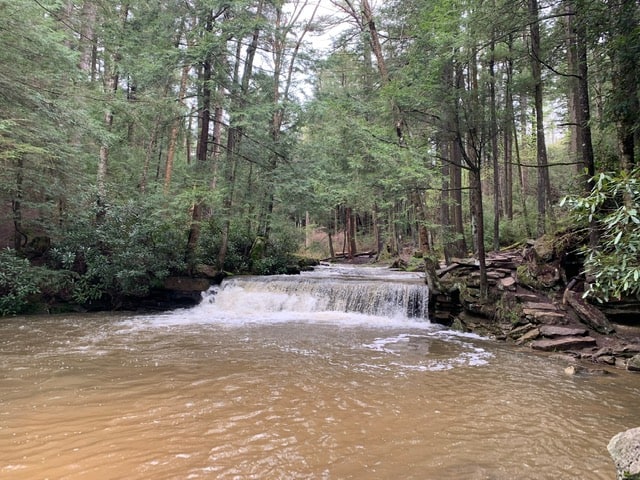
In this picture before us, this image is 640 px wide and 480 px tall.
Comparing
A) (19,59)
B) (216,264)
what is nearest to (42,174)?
(19,59)

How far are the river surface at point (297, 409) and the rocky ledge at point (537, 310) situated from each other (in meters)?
0.70

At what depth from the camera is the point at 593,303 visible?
7.55m

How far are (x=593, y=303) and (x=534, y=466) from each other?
5823mm

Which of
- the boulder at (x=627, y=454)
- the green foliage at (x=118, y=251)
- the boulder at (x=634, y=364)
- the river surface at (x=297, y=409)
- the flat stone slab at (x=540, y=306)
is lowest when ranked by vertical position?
the river surface at (x=297, y=409)

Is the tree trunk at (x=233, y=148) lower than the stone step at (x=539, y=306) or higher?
higher

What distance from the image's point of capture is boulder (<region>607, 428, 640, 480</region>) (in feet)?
6.86

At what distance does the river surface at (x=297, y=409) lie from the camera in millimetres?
3078

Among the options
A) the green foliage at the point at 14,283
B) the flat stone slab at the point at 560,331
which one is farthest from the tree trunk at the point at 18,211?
the flat stone slab at the point at 560,331

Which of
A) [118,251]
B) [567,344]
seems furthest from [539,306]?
[118,251]

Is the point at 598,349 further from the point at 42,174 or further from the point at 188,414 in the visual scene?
the point at 42,174

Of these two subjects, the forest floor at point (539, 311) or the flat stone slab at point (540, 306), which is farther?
the flat stone slab at point (540, 306)

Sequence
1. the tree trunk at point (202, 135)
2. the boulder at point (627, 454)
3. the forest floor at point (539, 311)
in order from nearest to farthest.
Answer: the boulder at point (627, 454)
the forest floor at point (539, 311)
the tree trunk at point (202, 135)

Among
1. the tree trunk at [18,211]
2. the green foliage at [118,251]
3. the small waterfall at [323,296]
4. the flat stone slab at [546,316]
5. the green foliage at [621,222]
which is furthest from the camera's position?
the green foliage at [118,251]

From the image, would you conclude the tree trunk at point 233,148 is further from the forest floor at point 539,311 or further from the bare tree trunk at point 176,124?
the forest floor at point 539,311
